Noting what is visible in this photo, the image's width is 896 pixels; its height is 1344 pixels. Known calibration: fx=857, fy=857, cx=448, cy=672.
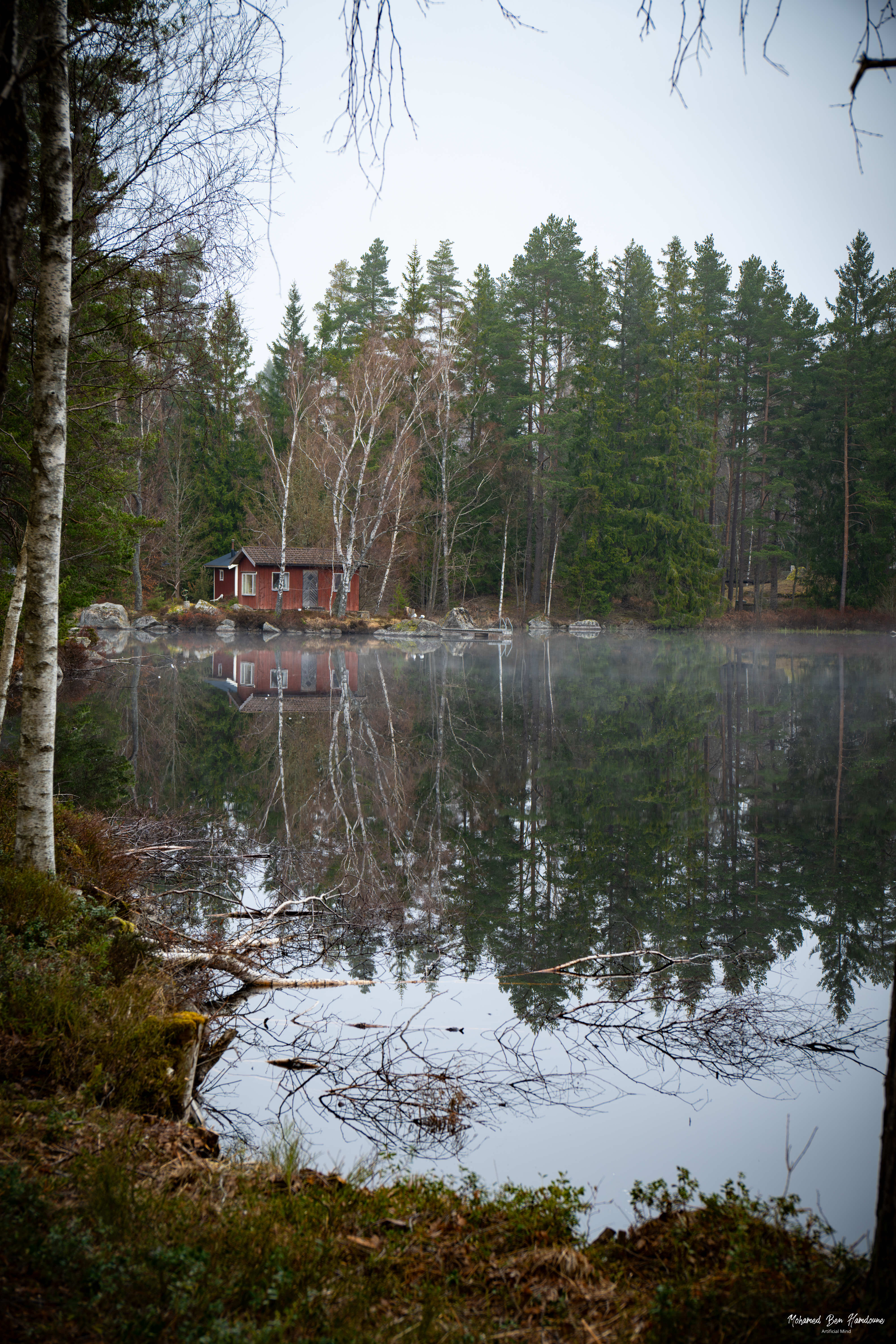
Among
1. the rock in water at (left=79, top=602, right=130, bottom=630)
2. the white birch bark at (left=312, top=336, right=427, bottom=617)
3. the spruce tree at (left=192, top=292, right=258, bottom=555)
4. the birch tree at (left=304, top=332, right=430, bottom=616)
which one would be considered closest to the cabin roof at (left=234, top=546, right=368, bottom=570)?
the white birch bark at (left=312, top=336, right=427, bottom=617)

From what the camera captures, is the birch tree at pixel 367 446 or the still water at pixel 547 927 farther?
the birch tree at pixel 367 446

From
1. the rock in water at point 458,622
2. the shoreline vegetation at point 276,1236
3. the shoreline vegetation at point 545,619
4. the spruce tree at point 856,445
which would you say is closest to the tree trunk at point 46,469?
the shoreline vegetation at point 276,1236

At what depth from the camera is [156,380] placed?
802cm

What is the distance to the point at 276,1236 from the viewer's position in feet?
8.20

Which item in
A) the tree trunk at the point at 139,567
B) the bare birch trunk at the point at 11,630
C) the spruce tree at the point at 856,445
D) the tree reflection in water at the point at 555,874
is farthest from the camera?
the spruce tree at the point at 856,445

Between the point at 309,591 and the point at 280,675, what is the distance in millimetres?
23154

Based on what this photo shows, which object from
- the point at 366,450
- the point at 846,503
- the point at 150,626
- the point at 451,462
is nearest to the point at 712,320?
the point at 846,503

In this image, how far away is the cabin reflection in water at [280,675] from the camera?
18.4 m

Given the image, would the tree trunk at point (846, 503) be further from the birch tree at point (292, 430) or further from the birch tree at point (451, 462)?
the birch tree at point (292, 430)

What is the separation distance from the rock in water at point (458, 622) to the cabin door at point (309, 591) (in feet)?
23.0

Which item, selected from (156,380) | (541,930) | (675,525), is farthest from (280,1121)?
(675,525)

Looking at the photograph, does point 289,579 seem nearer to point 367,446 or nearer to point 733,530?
point 367,446

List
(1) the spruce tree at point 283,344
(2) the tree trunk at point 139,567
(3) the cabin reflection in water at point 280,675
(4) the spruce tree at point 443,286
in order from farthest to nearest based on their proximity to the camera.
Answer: (1) the spruce tree at point 283,344 → (4) the spruce tree at point 443,286 → (2) the tree trunk at point 139,567 → (3) the cabin reflection in water at point 280,675

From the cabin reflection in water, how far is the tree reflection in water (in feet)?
4.27
